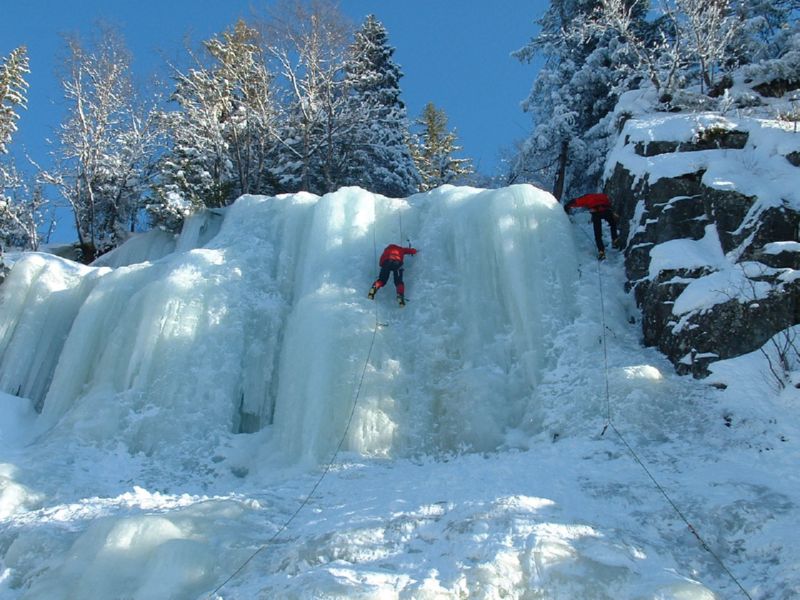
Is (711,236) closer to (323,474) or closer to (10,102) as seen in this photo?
(323,474)

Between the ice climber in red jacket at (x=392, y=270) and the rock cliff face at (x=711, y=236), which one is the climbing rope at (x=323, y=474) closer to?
the ice climber in red jacket at (x=392, y=270)

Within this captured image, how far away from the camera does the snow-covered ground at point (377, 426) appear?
15.7ft

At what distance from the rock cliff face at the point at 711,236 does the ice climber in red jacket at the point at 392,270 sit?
3516 millimetres

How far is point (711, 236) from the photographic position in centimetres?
890

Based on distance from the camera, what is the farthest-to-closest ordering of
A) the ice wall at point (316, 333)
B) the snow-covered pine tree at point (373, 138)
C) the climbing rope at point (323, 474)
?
the snow-covered pine tree at point (373, 138)
the ice wall at point (316, 333)
the climbing rope at point (323, 474)

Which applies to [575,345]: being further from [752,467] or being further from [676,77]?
[676,77]

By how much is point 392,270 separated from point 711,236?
463 centimetres

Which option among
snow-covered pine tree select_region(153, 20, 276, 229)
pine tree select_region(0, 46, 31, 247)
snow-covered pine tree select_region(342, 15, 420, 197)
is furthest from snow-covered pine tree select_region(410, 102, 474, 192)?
pine tree select_region(0, 46, 31, 247)

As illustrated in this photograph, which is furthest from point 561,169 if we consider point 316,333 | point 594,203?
point 316,333

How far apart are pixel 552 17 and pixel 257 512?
17142mm

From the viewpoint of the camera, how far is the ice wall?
8117 millimetres

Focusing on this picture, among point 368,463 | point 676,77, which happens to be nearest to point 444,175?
point 676,77

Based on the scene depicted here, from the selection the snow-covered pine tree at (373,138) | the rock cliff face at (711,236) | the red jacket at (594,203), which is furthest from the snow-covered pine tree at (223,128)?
the rock cliff face at (711,236)

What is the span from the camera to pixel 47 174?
1684cm
